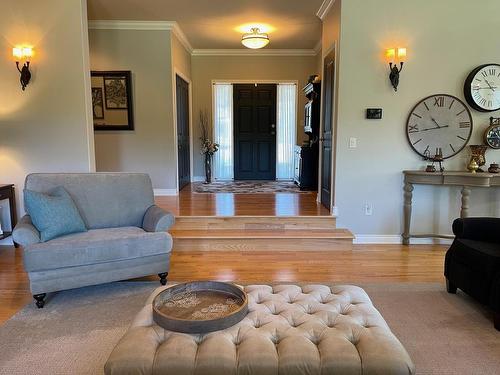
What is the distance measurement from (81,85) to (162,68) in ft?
6.52

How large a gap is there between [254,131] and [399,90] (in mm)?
4472

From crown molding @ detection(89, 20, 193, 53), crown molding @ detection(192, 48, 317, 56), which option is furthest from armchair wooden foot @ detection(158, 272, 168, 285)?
crown molding @ detection(192, 48, 317, 56)

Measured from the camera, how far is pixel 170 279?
3.39m

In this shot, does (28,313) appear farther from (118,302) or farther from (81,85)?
(81,85)

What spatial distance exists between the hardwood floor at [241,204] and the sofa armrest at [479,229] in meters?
1.92

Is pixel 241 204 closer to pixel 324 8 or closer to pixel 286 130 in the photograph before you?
pixel 324 8

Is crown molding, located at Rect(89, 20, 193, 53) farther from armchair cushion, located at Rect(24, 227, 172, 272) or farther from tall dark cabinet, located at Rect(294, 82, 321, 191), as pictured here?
armchair cushion, located at Rect(24, 227, 172, 272)

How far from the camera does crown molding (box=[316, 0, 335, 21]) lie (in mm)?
4819

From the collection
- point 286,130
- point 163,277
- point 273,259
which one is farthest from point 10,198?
point 286,130

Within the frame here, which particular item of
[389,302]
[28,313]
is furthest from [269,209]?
[28,313]

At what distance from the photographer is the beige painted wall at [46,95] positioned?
13.6 feet

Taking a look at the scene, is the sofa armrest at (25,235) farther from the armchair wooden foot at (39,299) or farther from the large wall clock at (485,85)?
the large wall clock at (485,85)

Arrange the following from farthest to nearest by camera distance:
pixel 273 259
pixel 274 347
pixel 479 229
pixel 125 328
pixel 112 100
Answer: pixel 112 100
pixel 273 259
pixel 479 229
pixel 125 328
pixel 274 347

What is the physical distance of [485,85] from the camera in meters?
4.22
